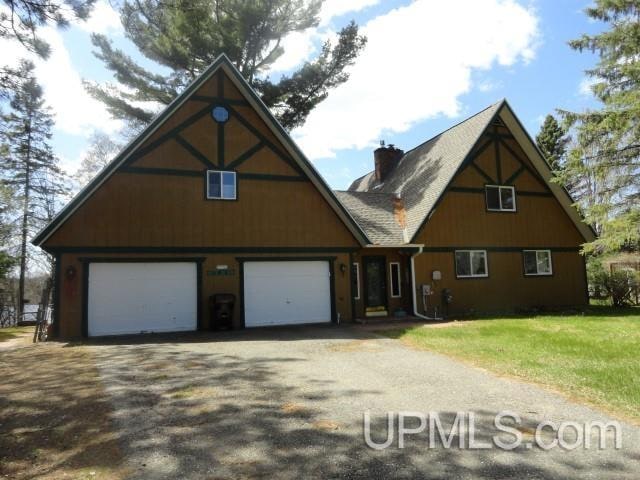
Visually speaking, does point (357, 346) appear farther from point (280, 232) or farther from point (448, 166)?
point (448, 166)

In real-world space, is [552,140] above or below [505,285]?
above

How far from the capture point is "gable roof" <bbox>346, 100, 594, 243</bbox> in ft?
53.6

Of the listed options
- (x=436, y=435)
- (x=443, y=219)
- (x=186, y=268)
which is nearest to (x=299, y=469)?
(x=436, y=435)

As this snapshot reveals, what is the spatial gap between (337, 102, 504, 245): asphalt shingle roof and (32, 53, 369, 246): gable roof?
6.27ft

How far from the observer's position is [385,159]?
22453 millimetres

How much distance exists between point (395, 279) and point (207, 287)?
6.76m

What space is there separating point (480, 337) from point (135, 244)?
9.56 metres

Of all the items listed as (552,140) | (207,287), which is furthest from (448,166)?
(552,140)

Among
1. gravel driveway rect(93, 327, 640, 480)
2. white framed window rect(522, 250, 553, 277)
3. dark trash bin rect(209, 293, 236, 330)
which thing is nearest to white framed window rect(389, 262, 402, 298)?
white framed window rect(522, 250, 553, 277)

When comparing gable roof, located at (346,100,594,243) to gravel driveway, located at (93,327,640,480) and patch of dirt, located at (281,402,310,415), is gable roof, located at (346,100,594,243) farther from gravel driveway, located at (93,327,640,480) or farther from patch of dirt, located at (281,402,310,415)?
patch of dirt, located at (281,402,310,415)

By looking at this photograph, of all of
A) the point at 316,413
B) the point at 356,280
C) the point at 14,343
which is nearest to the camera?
the point at 316,413

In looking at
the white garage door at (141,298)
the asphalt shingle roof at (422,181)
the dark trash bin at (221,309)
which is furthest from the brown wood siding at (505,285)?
the white garage door at (141,298)

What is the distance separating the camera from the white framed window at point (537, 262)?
17734mm

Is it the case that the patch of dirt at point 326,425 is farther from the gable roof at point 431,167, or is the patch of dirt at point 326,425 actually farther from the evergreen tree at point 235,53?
the evergreen tree at point 235,53
